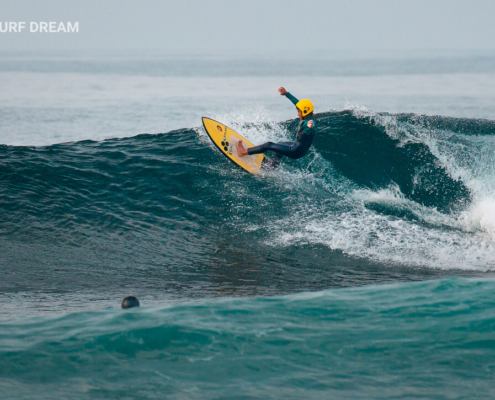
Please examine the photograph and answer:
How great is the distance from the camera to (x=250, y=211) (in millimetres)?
11195

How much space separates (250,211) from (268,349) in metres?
5.90

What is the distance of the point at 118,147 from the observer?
1427 centimetres

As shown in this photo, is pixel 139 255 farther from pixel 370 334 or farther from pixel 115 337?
pixel 370 334

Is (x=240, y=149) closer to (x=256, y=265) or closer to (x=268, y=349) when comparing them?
(x=256, y=265)

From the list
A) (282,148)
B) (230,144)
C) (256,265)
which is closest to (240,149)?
(230,144)

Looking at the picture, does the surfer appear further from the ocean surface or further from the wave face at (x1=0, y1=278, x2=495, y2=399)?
the wave face at (x1=0, y1=278, x2=495, y2=399)

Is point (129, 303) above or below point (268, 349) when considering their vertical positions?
above

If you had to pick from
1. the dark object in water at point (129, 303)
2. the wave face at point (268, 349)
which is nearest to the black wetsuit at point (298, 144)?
the wave face at point (268, 349)

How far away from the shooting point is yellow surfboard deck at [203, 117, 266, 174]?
12469 mm

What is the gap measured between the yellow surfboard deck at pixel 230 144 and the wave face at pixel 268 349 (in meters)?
6.20

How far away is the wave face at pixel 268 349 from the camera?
482 centimetres

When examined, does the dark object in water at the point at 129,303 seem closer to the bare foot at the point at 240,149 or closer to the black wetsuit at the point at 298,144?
the black wetsuit at the point at 298,144

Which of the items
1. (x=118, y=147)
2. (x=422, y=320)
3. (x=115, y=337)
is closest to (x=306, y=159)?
(x=118, y=147)

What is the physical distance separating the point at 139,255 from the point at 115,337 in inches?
144
